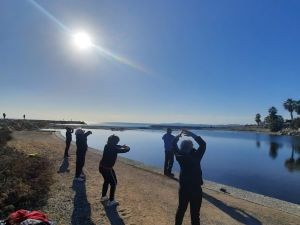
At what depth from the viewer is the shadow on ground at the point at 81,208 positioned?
905 cm

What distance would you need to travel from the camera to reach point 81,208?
10.2 meters

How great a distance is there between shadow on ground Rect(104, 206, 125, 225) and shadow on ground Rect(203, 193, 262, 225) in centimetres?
376

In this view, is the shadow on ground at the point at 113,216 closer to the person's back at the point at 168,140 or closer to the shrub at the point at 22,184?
the shrub at the point at 22,184

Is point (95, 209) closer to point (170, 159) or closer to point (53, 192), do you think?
point (53, 192)

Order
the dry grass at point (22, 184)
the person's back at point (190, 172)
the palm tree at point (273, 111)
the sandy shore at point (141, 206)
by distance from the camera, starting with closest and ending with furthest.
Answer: the person's back at point (190, 172)
the dry grass at point (22, 184)
the sandy shore at point (141, 206)
the palm tree at point (273, 111)

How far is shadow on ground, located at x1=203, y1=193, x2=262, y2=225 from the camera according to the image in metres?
10.9

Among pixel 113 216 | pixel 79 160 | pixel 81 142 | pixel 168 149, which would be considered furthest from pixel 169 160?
pixel 113 216

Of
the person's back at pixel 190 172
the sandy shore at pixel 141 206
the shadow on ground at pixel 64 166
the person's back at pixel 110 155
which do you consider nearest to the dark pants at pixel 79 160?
the sandy shore at pixel 141 206

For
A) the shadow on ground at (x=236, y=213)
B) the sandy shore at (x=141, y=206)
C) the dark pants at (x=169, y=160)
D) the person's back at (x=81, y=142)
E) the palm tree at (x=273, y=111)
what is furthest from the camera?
the palm tree at (x=273, y=111)

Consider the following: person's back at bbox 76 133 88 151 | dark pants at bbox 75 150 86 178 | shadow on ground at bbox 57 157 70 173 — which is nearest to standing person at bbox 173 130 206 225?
person's back at bbox 76 133 88 151

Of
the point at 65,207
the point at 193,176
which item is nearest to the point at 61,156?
the point at 65,207

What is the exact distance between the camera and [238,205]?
13180 millimetres

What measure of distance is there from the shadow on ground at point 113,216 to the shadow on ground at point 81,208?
52cm

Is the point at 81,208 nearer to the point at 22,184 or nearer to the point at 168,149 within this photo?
the point at 22,184
